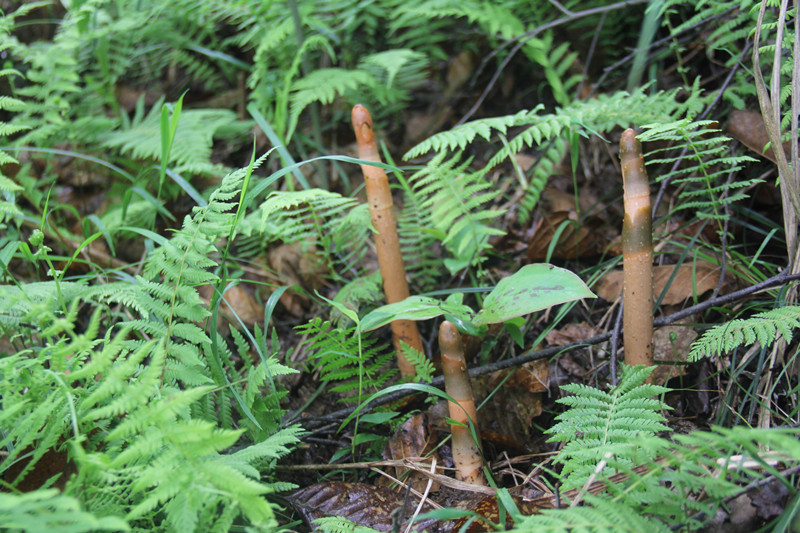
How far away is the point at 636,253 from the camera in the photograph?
1.95 meters

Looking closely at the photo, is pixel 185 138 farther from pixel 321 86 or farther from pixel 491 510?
pixel 491 510

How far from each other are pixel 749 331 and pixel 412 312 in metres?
1.11

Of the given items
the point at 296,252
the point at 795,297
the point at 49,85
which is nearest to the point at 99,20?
the point at 49,85

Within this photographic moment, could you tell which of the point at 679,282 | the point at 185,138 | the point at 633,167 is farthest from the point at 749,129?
the point at 185,138

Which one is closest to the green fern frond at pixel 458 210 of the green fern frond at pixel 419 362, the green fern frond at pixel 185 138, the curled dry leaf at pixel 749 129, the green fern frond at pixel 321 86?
the green fern frond at pixel 419 362

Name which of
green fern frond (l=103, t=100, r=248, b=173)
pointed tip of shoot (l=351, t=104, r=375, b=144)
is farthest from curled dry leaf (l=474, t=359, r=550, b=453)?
green fern frond (l=103, t=100, r=248, b=173)

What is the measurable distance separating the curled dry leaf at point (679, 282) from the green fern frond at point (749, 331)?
517 millimetres

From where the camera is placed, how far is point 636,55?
3.34 m

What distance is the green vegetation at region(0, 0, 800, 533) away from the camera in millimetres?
1479

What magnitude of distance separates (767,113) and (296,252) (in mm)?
2421

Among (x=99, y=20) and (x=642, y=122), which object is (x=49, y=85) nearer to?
(x=99, y=20)

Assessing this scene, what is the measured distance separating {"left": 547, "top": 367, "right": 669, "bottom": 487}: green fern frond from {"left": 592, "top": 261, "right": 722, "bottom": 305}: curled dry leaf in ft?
2.53

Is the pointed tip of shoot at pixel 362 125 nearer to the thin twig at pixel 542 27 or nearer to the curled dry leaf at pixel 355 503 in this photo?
the thin twig at pixel 542 27

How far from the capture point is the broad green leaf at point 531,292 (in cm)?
189
